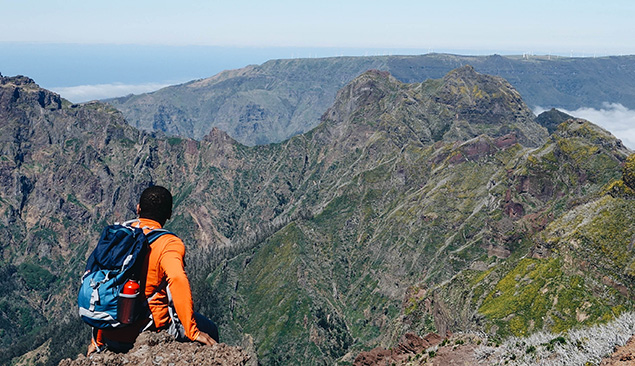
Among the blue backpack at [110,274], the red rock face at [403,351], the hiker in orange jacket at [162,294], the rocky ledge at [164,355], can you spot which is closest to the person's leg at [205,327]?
the hiker in orange jacket at [162,294]

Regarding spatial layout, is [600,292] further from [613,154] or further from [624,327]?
[613,154]

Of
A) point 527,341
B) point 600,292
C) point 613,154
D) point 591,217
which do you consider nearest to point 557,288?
point 600,292

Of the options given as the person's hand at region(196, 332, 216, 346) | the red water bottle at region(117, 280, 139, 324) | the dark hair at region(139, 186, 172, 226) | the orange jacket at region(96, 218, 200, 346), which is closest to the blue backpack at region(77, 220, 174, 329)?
the red water bottle at region(117, 280, 139, 324)

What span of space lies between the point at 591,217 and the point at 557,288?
22.2 metres

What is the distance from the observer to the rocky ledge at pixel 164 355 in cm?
1339

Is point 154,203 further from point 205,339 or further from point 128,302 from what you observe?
point 205,339

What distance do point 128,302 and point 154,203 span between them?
343cm

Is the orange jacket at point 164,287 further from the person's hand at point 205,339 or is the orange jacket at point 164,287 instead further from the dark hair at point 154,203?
the dark hair at point 154,203

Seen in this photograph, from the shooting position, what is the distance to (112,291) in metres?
12.4

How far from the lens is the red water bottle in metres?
12.5

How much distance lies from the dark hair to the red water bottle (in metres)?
2.79

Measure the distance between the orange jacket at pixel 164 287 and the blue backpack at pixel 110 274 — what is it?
47cm

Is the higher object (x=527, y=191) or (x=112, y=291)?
(x=112, y=291)

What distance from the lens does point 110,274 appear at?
40.5ft
